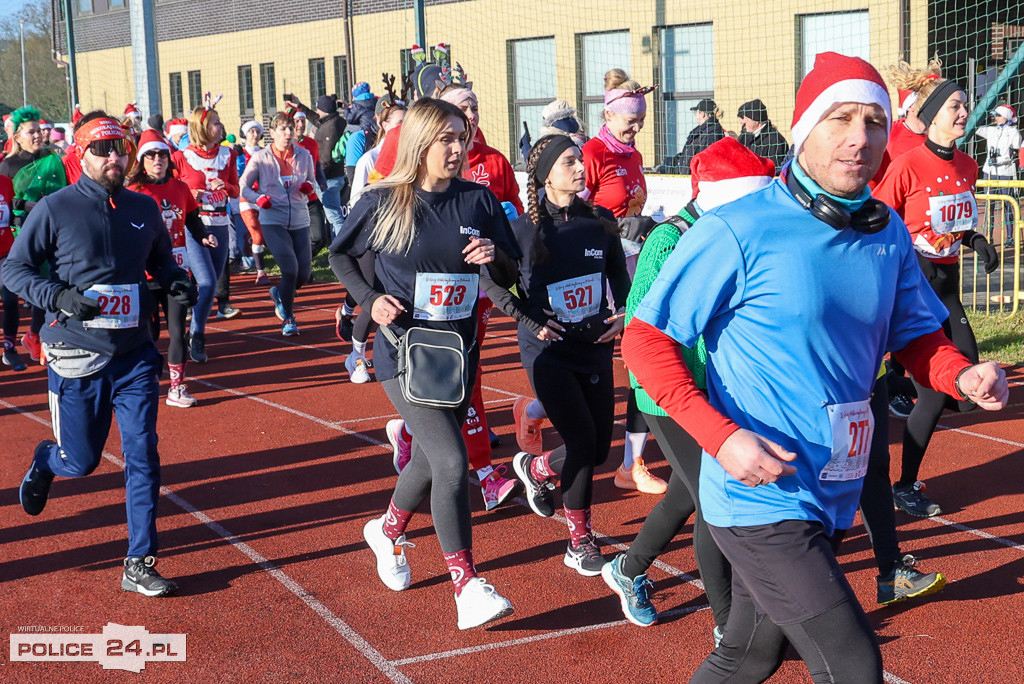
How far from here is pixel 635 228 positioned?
6.53 meters

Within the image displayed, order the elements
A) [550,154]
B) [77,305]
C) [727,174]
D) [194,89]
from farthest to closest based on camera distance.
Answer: [194,89], [550,154], [77,305], [727,174]

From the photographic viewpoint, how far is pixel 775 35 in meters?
19.1

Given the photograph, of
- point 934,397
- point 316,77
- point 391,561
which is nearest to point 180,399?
point 391,561

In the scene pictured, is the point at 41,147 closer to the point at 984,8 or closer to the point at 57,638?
the point at 57,638

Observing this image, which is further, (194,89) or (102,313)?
(194,89)

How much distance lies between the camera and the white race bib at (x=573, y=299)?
534cm

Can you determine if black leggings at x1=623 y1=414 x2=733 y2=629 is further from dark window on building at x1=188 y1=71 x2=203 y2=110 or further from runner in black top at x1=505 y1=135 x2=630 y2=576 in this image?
dark window on building at x1=188 y1=71 x2=203 y2=110

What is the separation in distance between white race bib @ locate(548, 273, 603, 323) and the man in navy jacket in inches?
65.9

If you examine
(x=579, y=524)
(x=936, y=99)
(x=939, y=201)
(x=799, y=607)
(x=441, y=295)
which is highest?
(x=936, y=99)

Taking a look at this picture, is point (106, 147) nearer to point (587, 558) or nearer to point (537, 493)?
point (537, 493)

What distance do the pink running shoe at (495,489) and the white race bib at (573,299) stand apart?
4.08 feet

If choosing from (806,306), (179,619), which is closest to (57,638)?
(179,619)

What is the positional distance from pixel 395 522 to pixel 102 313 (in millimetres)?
1586

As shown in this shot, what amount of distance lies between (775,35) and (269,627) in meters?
16.6
